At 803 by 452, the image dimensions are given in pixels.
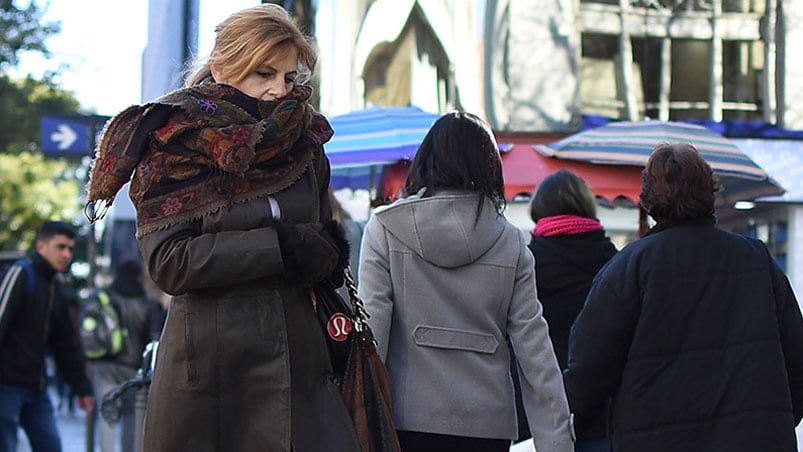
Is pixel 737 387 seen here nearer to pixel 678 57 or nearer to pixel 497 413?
pixel 497 413

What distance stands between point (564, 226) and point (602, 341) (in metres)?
1.43

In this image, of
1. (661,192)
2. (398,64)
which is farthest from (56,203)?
(661,192)

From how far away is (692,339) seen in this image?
4.26 metres

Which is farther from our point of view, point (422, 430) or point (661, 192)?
point (661, 192)

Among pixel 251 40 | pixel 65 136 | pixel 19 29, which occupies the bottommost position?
pixel 65 136

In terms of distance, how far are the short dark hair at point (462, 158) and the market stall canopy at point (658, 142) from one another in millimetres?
4097

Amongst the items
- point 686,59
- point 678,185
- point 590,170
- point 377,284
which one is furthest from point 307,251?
point 686,59

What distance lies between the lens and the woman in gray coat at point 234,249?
310cm

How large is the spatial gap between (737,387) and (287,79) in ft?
6.15

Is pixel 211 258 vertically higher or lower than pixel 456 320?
higher

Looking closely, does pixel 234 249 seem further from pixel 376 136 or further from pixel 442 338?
pixel 376 136

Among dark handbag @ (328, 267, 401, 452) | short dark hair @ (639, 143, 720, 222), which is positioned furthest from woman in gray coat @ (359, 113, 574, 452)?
dark handbag @ (328, 267, 401, 452)

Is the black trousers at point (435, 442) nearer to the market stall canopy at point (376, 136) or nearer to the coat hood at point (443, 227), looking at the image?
the coat hood at point (443, 227)

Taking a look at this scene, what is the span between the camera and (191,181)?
10.4ft
